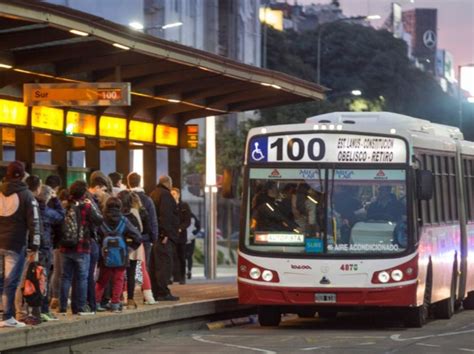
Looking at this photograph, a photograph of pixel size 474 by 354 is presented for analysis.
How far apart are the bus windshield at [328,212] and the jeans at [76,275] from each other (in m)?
3.48

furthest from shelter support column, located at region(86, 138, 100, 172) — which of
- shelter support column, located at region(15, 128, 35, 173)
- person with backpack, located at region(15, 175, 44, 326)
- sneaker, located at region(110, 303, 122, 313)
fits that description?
person with backpack, located at region(15, 175, 44, 326)

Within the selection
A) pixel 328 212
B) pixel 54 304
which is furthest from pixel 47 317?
pixel 328 212

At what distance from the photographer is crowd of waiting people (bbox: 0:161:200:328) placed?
1689cm

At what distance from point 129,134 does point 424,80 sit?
82.6 meters

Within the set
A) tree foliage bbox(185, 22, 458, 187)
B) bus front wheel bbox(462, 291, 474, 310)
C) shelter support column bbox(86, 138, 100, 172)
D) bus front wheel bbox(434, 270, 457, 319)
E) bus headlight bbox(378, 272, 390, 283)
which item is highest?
tree foliage bbox(185, 22, 458, 187)

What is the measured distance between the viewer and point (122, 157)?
2978 cm

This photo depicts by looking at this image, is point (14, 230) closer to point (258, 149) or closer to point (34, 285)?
point (34, 285)

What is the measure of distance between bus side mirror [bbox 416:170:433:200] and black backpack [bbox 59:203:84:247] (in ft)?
17.3

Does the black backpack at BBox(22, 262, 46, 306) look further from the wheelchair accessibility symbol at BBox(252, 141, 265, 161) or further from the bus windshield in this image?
the wheelchair accessibility symbol at BBox(252, 141, 265, 161)

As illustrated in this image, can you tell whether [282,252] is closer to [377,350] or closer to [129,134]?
[377,350]

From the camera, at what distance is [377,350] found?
17875 millimetres

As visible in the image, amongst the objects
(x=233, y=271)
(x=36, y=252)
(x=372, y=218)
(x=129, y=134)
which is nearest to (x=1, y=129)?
(x=129, y=134)

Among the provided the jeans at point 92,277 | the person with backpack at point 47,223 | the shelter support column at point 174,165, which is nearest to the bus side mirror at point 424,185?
the jeans at point 92,277

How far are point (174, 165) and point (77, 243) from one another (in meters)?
13.9
